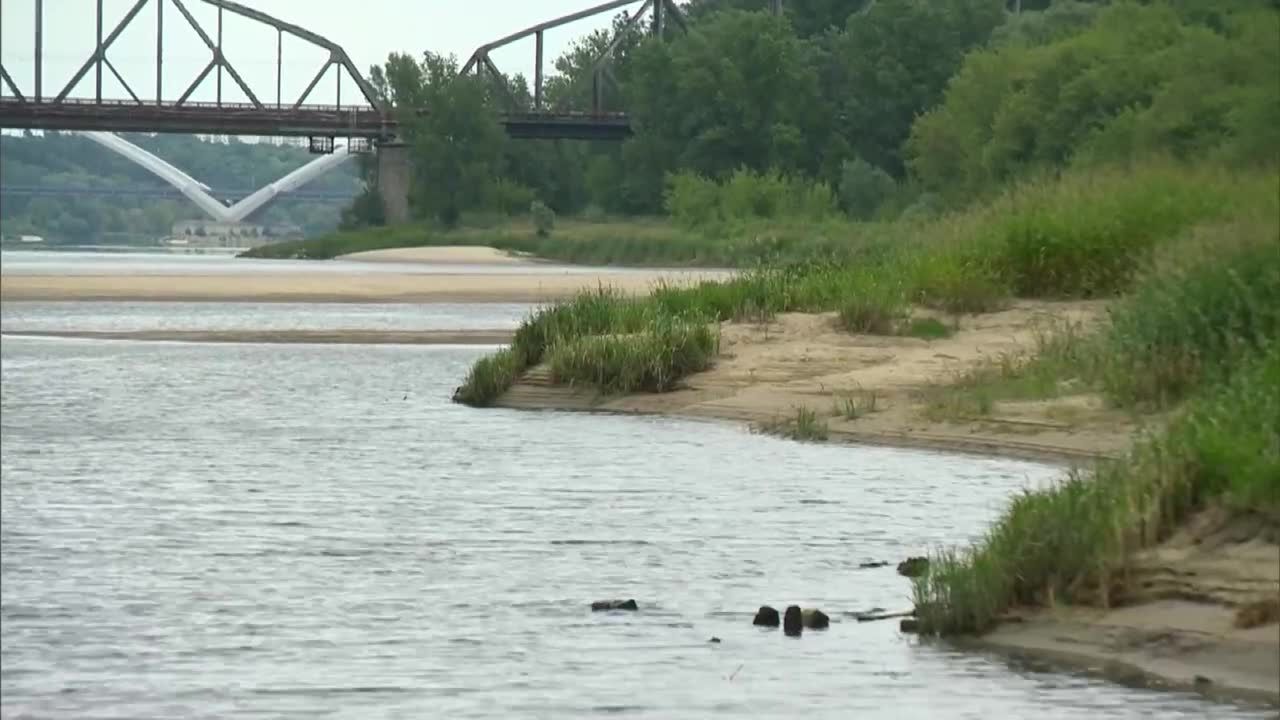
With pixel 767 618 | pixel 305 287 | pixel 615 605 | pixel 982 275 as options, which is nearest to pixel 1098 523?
pixel 767 618

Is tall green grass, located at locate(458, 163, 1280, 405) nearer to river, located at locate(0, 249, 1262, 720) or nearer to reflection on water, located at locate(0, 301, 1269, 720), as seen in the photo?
river, located at locate(0, 249, 1262, 720)

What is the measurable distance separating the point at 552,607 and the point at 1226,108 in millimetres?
39873

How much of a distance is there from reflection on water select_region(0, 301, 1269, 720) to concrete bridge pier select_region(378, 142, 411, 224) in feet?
360

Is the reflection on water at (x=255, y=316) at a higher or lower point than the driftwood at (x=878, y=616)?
lower

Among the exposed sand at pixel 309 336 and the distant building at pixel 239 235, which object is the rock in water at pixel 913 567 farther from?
the distant building at pixel 239 235

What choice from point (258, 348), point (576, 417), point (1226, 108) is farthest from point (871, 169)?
point (576, 417)

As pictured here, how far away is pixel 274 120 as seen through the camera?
132375 millimetres

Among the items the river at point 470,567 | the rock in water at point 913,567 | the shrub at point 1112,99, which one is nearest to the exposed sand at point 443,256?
the shrub at point 1112,99

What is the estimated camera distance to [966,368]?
25.7 metres

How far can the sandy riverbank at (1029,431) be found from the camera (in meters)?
11.5

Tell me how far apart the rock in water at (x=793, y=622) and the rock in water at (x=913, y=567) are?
3.02 feet

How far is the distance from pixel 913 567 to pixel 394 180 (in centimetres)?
12431

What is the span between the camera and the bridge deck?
409 ft

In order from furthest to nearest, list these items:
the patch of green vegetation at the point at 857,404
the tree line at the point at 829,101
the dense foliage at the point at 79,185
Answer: the tree line at the point at 829,101, the patch of green vegetation at the point at 857,404, the dense foliage at the point at 79,185
